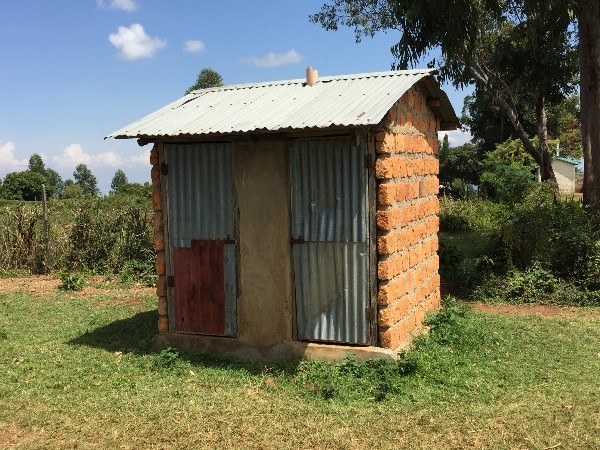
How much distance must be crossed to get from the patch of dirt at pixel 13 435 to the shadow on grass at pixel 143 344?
1625 millimetres

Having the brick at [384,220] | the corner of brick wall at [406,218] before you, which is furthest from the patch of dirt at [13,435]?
the brick at [384,220]

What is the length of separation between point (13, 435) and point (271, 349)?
8.42 ft

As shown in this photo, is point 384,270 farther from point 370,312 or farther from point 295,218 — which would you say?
point 295,218

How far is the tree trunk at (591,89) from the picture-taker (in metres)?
10.5

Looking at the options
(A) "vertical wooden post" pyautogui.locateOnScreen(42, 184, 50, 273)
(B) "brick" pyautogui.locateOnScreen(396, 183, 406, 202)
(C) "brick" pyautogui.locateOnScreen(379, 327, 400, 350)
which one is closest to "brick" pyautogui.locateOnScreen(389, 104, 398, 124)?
(B) "brick" pyautogui.locateOnScreen(396, 183, 406, 202)

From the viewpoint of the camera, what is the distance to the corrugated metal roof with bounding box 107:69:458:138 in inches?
216

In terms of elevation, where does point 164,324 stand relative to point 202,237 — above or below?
below

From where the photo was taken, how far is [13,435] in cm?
461

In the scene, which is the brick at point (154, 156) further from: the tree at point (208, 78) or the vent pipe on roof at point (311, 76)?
the tree at point (208, 78)

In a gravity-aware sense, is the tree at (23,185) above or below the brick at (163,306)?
above

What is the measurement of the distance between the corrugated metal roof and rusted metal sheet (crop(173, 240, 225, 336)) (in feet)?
4.50

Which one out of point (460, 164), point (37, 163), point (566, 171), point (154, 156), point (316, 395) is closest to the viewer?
point (316, 395)

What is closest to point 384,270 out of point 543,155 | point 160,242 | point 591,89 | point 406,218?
point 406,218

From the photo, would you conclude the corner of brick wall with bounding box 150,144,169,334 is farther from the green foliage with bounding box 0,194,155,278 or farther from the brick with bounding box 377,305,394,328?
the green foliage with bounding box 0,194,155,278
